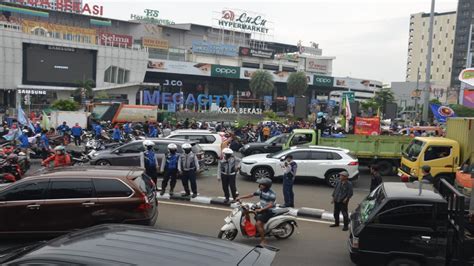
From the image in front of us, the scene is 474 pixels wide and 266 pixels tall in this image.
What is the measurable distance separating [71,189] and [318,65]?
119076mm

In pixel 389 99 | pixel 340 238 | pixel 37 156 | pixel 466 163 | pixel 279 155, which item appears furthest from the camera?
pixel 389 99

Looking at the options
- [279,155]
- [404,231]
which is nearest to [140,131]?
[279,155]

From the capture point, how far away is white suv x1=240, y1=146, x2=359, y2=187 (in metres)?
15.2

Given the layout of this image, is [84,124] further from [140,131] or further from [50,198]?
[50,198]

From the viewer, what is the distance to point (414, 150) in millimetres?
15352

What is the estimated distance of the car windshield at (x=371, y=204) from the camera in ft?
24.2

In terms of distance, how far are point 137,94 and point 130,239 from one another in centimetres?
7337

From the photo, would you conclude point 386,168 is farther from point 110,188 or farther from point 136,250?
point 136,250

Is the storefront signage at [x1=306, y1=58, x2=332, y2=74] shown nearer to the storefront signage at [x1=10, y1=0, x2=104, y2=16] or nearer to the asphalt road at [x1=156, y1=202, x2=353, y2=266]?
Result: the storefront signage at [x1=10, y1=0, x2=104, y2=16]

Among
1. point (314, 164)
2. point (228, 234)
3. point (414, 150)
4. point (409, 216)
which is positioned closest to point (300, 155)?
point (314, 164)

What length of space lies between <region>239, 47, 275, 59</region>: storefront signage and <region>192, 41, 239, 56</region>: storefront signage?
5.88 ft

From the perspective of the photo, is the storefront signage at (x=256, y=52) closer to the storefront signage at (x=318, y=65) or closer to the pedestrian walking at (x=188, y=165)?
the storefront signage at (x=318, y=65)

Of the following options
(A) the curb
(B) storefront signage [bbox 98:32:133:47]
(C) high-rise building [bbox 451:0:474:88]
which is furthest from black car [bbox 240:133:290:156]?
(C) high-rise building [bbox 451:0:474:88]

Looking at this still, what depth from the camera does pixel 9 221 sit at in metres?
8.00
